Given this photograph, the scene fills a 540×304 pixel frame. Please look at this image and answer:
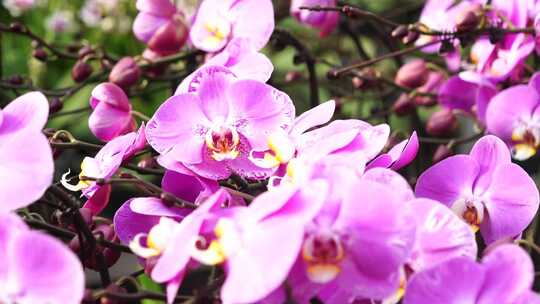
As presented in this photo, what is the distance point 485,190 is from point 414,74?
0.35 metres

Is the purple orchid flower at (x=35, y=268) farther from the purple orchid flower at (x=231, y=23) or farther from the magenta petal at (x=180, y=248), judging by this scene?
the purple orchid flower at (x=231, y=23)

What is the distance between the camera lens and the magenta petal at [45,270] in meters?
0.31

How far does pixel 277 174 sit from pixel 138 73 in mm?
302

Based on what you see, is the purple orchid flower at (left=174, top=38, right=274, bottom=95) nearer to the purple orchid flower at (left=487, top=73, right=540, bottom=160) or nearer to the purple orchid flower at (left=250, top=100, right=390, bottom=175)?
the purple orchid flower at (left=250, top=100, right=390, bottom=175)

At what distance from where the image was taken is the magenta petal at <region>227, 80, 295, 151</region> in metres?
0.46

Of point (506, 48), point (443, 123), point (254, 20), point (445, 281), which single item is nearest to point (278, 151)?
point (445, 281)

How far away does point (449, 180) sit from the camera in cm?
47

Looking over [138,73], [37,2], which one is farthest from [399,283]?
[37,2]

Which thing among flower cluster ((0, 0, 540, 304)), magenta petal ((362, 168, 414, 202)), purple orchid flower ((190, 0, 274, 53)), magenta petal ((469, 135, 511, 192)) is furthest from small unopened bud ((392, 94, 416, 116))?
magenta petal ((362, 168, 414, 202))

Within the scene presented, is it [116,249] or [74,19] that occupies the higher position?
[116,249]

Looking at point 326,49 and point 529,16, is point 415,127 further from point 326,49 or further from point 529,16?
point 326,49

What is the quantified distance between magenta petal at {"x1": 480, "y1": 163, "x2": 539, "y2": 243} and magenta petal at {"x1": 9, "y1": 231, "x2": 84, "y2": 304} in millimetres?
266

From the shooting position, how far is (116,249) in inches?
16.9

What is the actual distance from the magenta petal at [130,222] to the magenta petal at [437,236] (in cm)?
16
